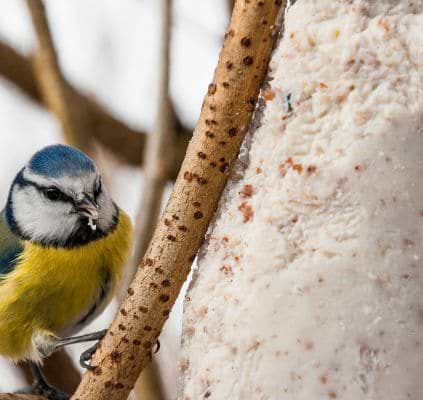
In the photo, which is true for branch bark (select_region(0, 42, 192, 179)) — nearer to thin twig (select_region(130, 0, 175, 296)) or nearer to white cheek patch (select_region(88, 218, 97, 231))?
thin twig (select_region(130, 0, 175, 296))

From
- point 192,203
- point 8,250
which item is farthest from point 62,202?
point 192,203

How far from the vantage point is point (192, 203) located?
4.18ft

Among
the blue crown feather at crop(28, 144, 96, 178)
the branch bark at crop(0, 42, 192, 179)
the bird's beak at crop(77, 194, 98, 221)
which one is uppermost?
the branch bark at crop(0, 42, 192, 179)

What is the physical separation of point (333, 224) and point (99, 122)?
1.54m

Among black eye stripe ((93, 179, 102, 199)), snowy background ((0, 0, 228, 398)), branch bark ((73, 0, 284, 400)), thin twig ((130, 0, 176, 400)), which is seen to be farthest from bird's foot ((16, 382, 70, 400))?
snowy background ((0, 0, 228, 398))

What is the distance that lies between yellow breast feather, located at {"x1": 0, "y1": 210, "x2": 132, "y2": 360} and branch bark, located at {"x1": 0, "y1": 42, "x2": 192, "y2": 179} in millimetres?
547

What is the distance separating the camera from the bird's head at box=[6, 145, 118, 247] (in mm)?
1869

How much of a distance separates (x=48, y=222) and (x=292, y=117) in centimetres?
87

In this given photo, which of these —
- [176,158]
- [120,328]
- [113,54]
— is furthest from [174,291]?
[113,54]

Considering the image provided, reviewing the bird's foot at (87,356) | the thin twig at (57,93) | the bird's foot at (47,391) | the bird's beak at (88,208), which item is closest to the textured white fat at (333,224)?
the bird's foot at (87,356)

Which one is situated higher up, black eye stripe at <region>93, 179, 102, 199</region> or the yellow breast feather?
black eye stripe at <region>93, 179, 102, 199</region>

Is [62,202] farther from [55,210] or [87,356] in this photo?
[87,356]

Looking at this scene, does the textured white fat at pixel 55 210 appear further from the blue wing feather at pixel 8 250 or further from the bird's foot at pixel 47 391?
the bird's foot at pixel 47 391

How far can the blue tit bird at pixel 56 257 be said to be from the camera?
187 centimetres
